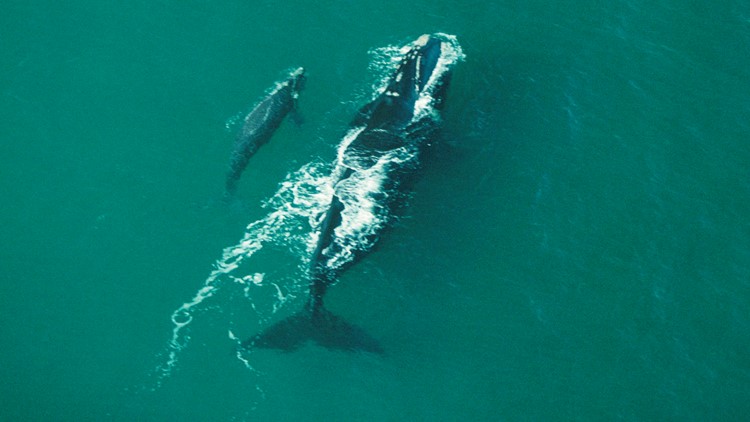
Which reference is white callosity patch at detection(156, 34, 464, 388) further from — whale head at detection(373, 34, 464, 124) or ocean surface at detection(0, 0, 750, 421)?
whale head at detection(373, 34, 464, 124)

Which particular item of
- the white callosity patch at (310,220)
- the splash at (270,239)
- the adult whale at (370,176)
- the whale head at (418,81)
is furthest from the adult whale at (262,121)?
the whale head at (418,81)

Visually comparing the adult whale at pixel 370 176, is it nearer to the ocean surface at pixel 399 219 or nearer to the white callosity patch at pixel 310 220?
the white callosity patch at pixel 310 220

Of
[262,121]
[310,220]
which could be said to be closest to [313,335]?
[310,220]

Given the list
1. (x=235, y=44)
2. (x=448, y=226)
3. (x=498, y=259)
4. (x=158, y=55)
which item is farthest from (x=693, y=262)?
(x=158, y=55)

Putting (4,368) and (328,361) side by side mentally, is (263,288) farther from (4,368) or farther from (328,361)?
(4,368)

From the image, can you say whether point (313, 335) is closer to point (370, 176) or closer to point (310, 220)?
point (310, 220)
